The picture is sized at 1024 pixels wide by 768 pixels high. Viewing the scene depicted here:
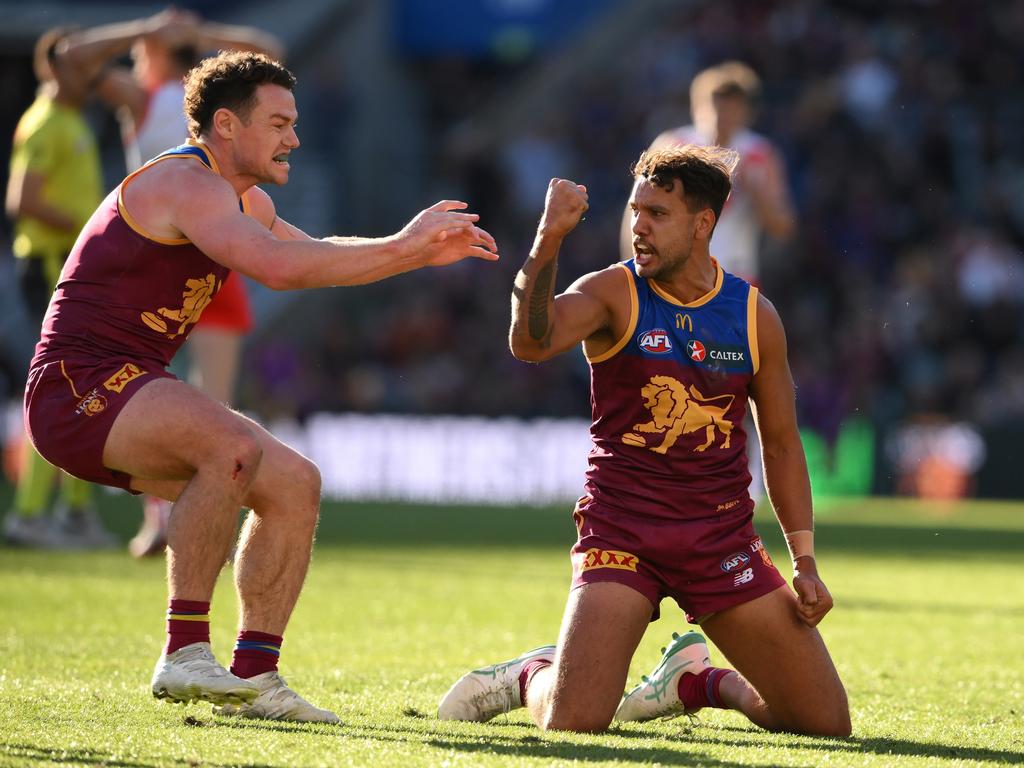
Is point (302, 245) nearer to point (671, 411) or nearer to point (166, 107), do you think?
point (671, 411)

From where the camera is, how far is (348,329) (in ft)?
74.8

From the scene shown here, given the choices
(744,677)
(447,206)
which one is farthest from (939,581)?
(447,206)

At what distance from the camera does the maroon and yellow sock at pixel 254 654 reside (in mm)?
5227

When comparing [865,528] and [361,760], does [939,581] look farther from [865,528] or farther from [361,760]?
[361,760]

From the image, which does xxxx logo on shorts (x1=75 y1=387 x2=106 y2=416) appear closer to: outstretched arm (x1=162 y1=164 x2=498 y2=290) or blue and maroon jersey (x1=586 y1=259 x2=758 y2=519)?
outstretched arm (x1=162 y1=164 x2=498 y2=290)

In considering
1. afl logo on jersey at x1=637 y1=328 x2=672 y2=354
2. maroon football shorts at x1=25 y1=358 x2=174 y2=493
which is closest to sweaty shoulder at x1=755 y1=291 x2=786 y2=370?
afl logo on jersey at x1=637 y1=328 x2=672 y2=354

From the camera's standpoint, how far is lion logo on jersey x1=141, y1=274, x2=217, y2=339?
539 cm

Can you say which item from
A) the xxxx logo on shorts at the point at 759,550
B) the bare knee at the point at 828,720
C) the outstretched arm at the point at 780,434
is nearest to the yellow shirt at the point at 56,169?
the outstretched arm at the point at 780,434

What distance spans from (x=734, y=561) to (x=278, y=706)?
4.84 ft

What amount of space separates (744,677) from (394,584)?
13.7ft

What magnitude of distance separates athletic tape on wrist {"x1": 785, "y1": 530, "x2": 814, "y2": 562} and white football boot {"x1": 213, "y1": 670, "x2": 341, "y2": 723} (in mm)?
1535

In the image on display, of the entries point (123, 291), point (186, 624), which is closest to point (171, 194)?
point (123, 291)

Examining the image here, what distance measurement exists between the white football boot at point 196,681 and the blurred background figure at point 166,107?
4.70 meters

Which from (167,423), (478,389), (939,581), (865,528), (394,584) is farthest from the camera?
(478,389)
